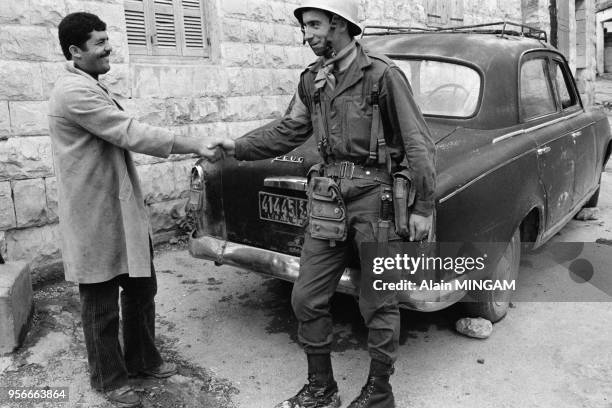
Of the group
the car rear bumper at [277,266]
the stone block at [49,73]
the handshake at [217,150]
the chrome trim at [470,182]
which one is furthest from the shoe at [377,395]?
the stone block at [49,73]

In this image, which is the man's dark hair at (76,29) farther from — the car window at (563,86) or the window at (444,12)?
the window at (444,12)

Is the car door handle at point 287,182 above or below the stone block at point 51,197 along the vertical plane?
above

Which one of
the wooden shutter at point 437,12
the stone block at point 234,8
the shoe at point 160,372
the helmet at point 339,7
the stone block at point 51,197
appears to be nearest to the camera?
the helmet at point 339,7

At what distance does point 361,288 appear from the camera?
2.93 meters

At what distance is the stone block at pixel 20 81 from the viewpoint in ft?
14.6

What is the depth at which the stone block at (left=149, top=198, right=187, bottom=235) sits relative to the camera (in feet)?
18.6

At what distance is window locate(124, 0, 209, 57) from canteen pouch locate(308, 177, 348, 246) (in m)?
3.45

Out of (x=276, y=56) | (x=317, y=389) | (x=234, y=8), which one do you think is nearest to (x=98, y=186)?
(x=317, y=389)

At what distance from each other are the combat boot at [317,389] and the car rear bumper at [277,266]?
1.54 ft

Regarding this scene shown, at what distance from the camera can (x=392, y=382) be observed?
3.31m

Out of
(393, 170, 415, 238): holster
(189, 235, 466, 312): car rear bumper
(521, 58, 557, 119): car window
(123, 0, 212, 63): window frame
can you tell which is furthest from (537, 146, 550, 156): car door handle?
(123, 0, 212, 63): window frame

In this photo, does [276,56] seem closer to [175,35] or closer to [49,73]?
[175,35]

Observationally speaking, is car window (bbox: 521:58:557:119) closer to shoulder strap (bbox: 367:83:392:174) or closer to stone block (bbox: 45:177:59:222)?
shoulder strap (bbox: 367:83:392:174)

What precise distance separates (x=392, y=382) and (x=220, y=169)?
1683 millimetres
